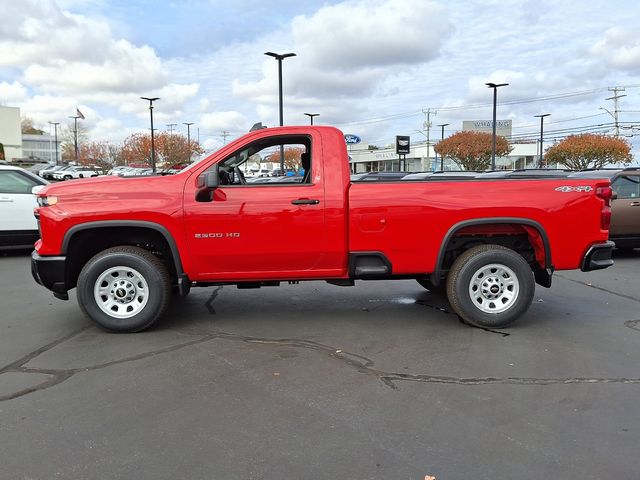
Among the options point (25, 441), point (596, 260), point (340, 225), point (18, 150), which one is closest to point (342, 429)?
point (25, 441)

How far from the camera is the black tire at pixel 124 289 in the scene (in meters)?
5.41

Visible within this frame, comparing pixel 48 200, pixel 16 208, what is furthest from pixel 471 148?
pixel 48 200

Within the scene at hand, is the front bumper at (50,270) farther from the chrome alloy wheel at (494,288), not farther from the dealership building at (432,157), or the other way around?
the dealership building at (432,157)

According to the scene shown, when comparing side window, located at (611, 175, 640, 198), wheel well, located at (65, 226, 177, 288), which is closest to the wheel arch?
wheel well, located at (65, 226, 177, 288)

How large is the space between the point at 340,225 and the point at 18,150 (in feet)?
343

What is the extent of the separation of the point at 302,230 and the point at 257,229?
44 centimetres

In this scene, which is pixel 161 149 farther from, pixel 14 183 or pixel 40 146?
pixel 40 146

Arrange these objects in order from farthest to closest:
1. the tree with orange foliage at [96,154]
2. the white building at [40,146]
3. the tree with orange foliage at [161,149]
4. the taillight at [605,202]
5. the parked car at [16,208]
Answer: the white building at [40,146]
the tree with orange foliage at [96,154]
the tree with orange foliage at [161,149]
the parked car at [16,208]
the taillight at [605,202]

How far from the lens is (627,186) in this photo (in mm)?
10445

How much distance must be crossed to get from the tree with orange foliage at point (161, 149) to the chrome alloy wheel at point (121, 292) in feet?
212

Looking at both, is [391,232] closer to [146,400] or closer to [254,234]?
[254,234]

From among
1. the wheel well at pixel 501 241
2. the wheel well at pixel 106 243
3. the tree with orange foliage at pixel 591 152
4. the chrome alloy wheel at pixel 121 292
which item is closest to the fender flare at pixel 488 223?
the wheel well at pixel 501 241

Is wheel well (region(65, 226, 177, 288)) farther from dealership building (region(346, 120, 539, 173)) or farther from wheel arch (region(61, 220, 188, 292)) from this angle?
dealership building (region(346, 120, 539, 173))

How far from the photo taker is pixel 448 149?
61.2 m
